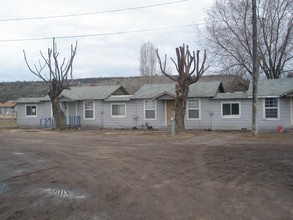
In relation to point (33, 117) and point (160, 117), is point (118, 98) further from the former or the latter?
point (33, 117)

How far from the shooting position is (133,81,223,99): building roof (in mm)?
28734

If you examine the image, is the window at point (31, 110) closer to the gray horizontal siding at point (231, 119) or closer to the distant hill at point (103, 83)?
the gray horizontal siding at point (231, 119)

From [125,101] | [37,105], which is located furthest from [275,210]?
[37,105]

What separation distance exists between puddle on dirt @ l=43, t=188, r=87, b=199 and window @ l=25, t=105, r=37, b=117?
95.0 ft

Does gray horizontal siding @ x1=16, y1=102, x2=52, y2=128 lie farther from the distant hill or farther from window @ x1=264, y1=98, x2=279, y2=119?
window @ x1=264, y1=98, x2=279, y2=119

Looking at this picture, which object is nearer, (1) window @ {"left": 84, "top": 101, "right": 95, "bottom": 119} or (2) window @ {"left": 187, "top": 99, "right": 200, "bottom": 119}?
(2) window @ {"left": 187, "top": 99, "right": 200, "bottom": 119}

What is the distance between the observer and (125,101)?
31562 mm

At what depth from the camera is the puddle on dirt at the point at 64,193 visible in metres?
7.60

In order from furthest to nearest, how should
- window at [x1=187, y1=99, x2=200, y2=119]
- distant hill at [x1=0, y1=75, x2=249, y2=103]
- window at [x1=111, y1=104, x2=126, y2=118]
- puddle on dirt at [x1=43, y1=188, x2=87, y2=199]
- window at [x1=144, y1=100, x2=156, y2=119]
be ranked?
1. distant hill at [x1=0, y1=75, x2=249, y2=103]
2. window at [x1=111, y1=104, x2=126, y2=118]
3. window at [x1=144, y1=100, x2=156, y2=119]
4. window at [x1=187, y1=99, x2=200, y2=119]
5. puddle on dirt at [x1=43, y1=188, x2=87, y2=199]

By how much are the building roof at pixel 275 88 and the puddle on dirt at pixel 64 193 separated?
20.4m

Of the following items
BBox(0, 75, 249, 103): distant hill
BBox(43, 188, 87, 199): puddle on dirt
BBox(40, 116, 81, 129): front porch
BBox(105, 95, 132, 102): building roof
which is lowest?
BBox(43, 188, 87, 199): puddle on dirt

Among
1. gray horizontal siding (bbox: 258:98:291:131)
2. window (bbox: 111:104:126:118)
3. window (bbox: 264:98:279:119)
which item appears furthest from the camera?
window (bbox: 111:104:126:118)

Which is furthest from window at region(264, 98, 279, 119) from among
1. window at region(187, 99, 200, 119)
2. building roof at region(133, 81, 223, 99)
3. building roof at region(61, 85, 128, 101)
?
building roof at region(61, 85, 128, 101)

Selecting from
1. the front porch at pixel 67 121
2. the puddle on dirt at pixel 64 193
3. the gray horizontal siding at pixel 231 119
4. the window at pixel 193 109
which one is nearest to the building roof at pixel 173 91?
the window at pixel 193 109
